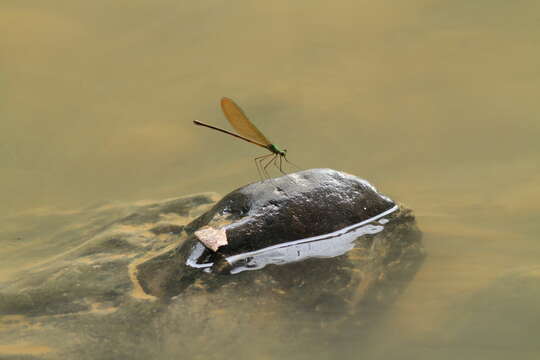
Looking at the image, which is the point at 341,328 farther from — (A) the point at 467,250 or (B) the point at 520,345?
(A) the point at 467,250

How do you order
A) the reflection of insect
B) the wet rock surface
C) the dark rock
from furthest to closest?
1. the reflection of insect
2. the dark rock
3. the wet rock surface

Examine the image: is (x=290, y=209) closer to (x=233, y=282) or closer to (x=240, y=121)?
(x=233, y=282)

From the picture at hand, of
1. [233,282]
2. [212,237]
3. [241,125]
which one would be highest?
[241,125]

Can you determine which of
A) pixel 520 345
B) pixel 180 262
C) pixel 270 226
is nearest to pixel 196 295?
pixel 180 262

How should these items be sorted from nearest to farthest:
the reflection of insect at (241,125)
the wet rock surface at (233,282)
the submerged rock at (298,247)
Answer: the wet rock surface at (233,282) → the submerged rock at (298,247) → the reflection of insect at (241,125)

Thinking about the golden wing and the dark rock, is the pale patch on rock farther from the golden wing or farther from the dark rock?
the golden wing

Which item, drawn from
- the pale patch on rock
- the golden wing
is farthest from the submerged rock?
the golden wing

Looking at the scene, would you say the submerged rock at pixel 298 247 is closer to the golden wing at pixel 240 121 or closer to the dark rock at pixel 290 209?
the dark rock at pixel 290 209

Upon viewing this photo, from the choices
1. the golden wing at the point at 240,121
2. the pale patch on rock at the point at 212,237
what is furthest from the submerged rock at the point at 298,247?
the golden wing at the point at 240,121

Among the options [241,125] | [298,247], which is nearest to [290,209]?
[298,247]
